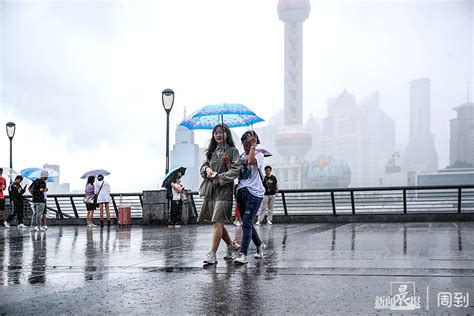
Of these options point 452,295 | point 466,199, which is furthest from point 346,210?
point 452,295

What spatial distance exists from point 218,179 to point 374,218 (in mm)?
12869

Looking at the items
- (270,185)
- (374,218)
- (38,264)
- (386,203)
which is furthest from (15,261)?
(386,203)

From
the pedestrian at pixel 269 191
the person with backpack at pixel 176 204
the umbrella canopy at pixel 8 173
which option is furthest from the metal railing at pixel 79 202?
the pedestrian at pixel 269 191

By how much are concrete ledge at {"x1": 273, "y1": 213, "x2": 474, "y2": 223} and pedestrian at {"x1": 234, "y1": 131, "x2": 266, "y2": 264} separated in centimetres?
1198

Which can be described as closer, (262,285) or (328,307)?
(328,307)

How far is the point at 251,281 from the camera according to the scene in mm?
6238

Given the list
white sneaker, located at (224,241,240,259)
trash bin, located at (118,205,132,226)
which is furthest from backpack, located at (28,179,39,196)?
white sneaker, located at (224,241,240,259)

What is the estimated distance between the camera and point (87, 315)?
4.77 meters

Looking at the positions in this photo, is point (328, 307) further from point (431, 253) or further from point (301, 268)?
point (431, 253)

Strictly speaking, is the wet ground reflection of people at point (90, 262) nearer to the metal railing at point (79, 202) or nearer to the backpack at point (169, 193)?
the backpack at point (169, 193)

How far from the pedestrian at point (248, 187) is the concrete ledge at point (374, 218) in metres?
12.0

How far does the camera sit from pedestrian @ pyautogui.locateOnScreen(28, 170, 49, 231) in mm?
16844

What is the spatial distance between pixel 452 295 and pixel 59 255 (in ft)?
21.0

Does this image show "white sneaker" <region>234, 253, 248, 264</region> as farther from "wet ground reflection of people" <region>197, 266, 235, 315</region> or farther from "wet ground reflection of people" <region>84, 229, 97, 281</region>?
"wet ground reflection of people" <region>84, 229, 97, 281</region>
